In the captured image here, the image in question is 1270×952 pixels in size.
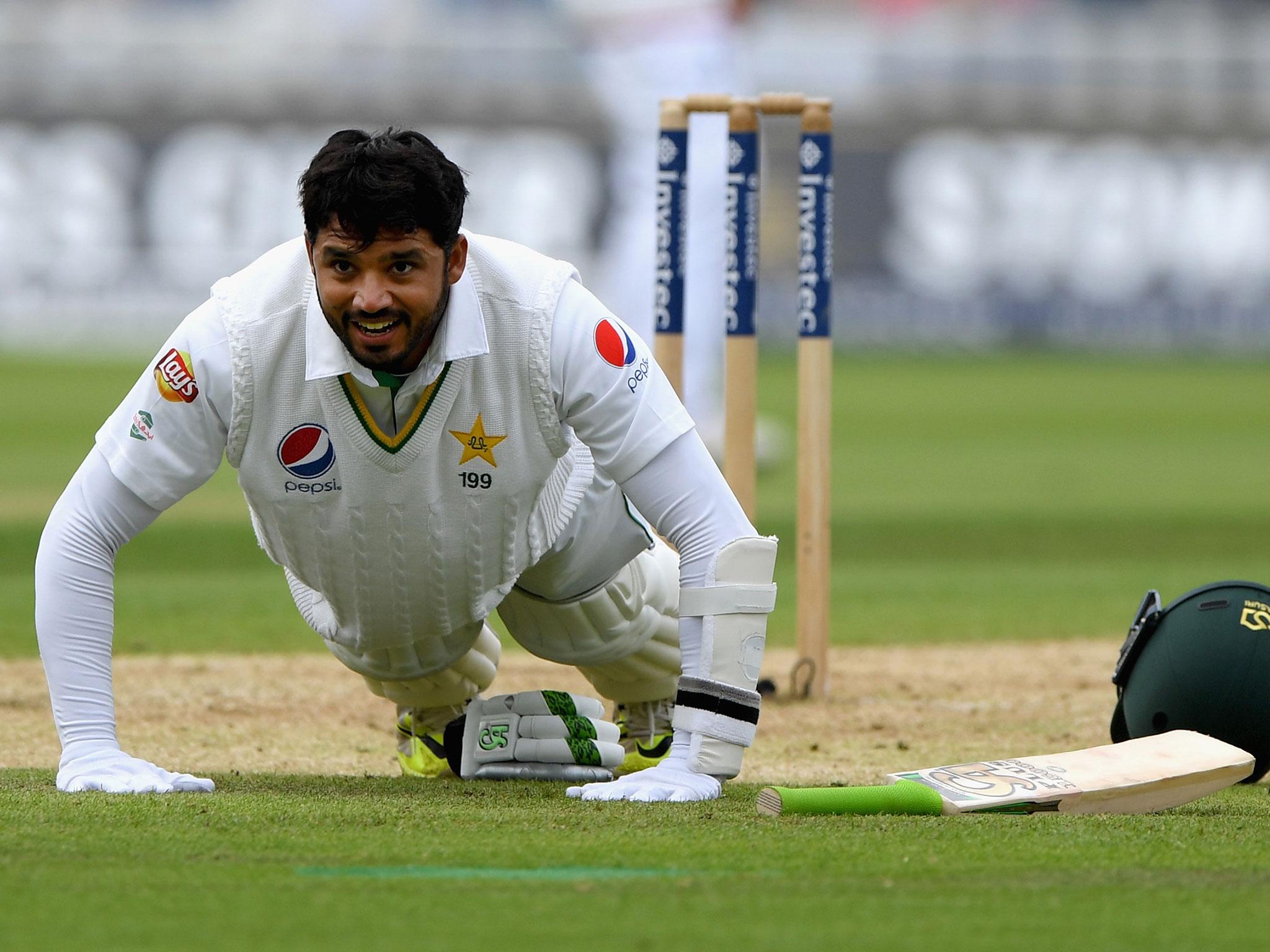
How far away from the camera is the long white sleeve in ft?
11.9

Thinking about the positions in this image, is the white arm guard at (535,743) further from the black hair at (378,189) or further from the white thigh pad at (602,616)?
the black hair at (378,189)

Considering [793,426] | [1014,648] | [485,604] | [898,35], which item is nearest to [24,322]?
[793,426]

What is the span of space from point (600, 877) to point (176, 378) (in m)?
1.25

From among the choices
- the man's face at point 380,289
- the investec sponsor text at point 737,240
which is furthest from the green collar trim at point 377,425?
the investec sponsor text at point 737,240

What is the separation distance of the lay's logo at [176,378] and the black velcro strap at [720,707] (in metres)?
1.06

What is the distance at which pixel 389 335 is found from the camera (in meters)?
3.50

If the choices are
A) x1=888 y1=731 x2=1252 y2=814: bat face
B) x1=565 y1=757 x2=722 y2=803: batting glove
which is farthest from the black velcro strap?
x1=888 y1=731 x2=1252 y2=814: bat face

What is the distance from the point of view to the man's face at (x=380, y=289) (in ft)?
11.3

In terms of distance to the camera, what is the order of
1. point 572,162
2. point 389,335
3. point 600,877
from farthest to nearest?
point 572,162, point 389,335, point 600,877

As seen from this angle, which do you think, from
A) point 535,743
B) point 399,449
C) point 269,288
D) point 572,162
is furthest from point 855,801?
point 572,162

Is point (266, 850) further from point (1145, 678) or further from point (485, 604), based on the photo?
point (1145, 678)

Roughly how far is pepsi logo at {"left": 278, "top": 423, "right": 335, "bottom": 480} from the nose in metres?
0.33

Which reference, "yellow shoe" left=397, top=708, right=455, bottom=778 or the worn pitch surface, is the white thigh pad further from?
the worn pitch surface

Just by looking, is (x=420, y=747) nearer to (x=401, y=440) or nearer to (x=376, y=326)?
(x=401, y=440)
